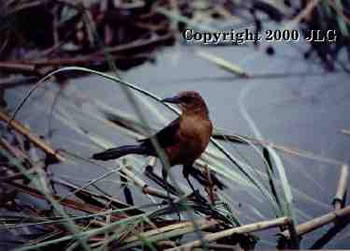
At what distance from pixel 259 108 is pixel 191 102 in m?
0.54

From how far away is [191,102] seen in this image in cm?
131

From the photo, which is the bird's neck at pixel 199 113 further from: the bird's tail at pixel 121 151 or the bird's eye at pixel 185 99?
the bird's tail at pixel 121 151

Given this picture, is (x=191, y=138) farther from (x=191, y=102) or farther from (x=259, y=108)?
(x=259, y=108)

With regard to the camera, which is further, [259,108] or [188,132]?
[259,108]

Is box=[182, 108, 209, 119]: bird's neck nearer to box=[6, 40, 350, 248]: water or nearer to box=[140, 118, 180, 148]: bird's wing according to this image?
box=[140, 118, 180, 148]: bird's wing

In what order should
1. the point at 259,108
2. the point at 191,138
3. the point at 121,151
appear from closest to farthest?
the point at 191,138, the point at 121,151, the point at 259,108

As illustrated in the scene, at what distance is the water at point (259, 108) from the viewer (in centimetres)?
146

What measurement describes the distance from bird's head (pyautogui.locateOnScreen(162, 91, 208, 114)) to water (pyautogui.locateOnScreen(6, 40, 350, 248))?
0.22 metres

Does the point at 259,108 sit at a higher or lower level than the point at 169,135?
lower

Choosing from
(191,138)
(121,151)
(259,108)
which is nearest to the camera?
(191,138)

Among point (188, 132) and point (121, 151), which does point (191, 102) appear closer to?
point (188, 132)

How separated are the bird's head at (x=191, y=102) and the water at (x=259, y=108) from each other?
223 millimetres

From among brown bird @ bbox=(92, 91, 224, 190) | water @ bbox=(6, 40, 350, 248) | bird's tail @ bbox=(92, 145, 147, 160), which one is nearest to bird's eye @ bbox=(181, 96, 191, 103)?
brown bird @ bbox=(92, 91, 224, 190)

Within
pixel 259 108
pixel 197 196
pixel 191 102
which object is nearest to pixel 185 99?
pixel 191 102
